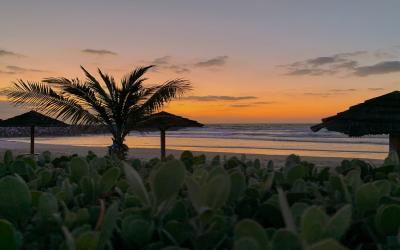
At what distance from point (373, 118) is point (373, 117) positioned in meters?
0.03

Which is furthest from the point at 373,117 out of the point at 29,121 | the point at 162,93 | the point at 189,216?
the point at 29,121

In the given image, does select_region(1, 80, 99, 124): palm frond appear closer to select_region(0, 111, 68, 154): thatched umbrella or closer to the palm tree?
the palm tree

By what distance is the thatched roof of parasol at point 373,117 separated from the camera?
1159cm

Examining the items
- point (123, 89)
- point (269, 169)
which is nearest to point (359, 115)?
point (123, 89)

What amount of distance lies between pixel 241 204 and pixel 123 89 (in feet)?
41.4

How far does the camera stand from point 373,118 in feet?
38.4

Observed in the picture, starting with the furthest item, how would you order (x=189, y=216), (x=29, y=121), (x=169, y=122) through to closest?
(x=29, y=121) < (x=169, y=122) < (x=189, y=216)

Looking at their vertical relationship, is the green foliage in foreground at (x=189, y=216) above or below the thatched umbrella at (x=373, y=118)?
below

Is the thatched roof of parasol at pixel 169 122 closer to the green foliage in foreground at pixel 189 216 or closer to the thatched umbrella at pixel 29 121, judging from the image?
the thatched umbrella at pixel 29 121

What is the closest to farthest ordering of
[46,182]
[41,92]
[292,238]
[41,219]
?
1. [292,238]
2. [41,219]
3. [46,182]
4. [41,92]

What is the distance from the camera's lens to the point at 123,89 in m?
13.5

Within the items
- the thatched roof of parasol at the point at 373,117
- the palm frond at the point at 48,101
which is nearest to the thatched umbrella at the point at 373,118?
the thatched roof of parasol at the point at 373,117

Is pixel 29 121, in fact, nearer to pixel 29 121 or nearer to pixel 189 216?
pixel 29 121

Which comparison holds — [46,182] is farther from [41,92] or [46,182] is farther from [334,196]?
[41,92]
